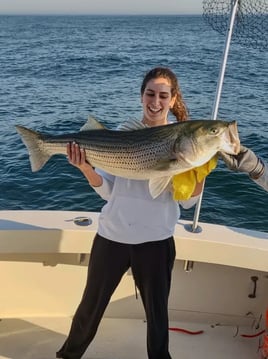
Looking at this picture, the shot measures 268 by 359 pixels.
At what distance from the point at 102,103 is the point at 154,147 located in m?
12.7

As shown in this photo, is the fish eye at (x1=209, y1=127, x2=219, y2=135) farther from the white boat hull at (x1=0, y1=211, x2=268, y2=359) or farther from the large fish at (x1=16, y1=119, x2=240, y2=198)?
the white boat hull at (x1=0, y1=211, x2=268, y2=359)

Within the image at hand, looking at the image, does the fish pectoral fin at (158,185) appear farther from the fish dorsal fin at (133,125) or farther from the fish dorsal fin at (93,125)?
the fish dorsal fin at (93,125)

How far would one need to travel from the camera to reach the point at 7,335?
3.53 metres

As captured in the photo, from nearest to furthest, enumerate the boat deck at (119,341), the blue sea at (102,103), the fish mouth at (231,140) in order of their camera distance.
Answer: the fish mouth at (231,140), the boat deck at (119,341), the blue sea at (102,103)

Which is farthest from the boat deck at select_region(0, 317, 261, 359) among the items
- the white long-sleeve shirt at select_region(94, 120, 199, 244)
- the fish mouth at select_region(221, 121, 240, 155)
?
the fish mouth at select_region(221, 121, 240, 155)

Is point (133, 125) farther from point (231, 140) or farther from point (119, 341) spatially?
point (119, 341)

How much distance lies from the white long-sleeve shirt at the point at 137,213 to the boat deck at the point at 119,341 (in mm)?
1126

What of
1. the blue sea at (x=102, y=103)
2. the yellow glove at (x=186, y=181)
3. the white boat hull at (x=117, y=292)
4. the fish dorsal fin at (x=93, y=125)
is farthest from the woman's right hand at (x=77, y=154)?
the blue sea at (x=102, y=103)

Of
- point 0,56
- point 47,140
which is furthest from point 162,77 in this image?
point 0,56

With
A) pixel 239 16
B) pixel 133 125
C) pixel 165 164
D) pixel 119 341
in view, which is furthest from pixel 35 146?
pixel 239 16

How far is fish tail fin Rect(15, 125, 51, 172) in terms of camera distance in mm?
2893

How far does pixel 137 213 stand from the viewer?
8.87ft

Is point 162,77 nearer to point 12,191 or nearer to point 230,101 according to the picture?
point 12,191

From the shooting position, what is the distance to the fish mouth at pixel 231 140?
2.37 meters
